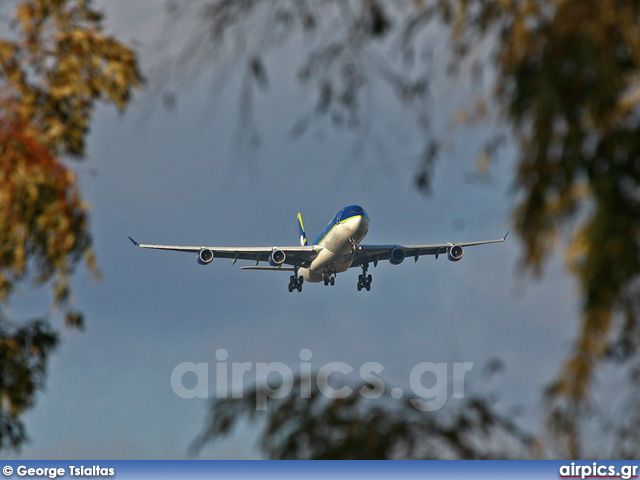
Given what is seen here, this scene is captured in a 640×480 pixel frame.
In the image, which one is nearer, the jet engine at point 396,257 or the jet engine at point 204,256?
the jet engine at point 204,256

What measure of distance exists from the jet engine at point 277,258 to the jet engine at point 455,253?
8834mm

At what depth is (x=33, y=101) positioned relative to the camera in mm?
14258

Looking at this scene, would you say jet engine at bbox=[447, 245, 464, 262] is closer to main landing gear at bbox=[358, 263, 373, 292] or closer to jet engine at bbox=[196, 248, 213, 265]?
main landing gear at bbox=[358, 263, 373, 292]

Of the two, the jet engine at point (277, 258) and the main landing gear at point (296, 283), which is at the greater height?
the jet engine at point (277, 258)

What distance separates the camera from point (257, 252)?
4800 centimetres

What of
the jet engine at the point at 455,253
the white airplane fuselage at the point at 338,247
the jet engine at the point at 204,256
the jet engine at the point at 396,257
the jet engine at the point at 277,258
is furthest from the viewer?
the jet engine at the point at 455,253

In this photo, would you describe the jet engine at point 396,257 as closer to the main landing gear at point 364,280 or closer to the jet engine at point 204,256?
the main landing gear at point 364,280

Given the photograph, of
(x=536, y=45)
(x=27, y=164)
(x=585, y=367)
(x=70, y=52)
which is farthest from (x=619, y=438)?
(x=70, y=52)

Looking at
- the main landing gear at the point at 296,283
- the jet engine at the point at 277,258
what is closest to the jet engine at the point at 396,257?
the jet engine at the point at 277,258

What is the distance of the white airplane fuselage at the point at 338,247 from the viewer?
42469 millimetres

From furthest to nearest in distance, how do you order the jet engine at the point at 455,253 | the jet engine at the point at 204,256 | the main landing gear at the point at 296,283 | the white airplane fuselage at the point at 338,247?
1. the main landing gear at the point at 296,283
2. the jet engine at the point at 455,253
3. the jet engine at the point at 204,256
4. the white airplane fuselage at the point at 338,247

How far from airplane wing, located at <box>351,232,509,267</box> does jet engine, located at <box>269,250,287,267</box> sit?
12.3ft

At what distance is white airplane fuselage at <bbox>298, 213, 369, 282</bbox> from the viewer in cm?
4247

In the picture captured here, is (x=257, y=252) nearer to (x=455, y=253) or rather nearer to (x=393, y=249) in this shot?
(x=393, y=249)
